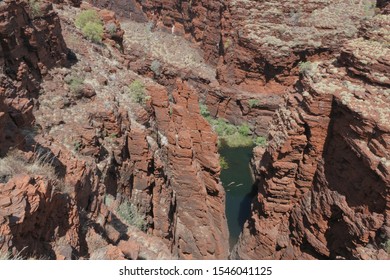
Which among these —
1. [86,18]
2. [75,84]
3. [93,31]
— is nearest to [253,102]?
[86,18]

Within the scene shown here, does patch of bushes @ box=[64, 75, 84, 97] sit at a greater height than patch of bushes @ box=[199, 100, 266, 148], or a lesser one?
greater

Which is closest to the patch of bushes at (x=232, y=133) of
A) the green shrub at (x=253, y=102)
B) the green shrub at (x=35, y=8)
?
the green shrub at (x=253, y=102)

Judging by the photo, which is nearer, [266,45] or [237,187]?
[237,187]

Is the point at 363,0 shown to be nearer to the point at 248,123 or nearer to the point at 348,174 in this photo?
the point at 248,123

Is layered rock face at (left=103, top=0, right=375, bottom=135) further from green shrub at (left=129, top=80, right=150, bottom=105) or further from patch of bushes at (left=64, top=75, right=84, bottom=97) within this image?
patch of bushes at (left=64, top=75, right=84, bottom=97)

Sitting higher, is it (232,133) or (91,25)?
(91,25)

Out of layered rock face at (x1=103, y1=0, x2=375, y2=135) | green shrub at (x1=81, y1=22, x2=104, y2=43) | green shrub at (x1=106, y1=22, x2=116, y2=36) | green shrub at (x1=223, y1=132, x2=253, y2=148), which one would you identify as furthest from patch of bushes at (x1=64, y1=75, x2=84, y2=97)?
layered rock face at (x1=103, y1=0, x2=375, y2=135)

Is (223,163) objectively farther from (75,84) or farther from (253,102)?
(75,84)

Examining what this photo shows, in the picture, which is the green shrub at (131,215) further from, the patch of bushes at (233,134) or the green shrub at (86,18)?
the patch of bushes at (233,134)
